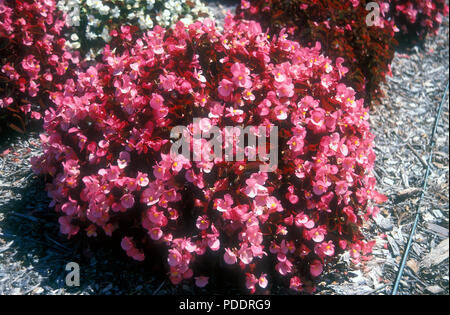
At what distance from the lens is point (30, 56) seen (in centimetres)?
312

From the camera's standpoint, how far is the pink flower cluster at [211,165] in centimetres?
223

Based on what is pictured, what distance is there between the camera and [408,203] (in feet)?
10.6

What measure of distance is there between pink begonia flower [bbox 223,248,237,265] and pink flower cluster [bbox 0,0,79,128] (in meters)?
2.05

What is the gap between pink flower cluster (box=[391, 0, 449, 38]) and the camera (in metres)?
4.84

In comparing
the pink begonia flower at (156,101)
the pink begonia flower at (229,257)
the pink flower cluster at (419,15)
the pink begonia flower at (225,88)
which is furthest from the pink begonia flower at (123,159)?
the pink flower cluster at (419,15)

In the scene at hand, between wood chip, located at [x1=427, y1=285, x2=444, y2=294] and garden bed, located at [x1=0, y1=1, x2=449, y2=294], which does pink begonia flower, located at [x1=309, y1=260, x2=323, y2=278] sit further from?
wood chip, located at [x1=427, y1=285, x2=444, y2=294]

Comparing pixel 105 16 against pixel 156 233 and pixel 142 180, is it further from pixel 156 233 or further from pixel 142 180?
pixel 156 233

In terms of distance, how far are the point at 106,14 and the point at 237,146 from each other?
1959 mm

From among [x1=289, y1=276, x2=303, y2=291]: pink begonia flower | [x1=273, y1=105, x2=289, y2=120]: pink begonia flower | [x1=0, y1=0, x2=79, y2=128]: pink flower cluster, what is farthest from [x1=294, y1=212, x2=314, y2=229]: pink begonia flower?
[x1=0, y1=0, x2=79, y2=128]: pink flower cluster

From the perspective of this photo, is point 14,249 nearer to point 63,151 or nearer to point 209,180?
point 63,151

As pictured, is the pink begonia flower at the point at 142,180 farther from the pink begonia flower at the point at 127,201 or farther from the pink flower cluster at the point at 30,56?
the pink flower cluster at the point at 30,56

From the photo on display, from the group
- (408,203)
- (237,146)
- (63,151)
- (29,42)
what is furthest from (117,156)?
(408,203)

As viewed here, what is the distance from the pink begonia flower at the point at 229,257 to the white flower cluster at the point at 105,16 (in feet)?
7.04

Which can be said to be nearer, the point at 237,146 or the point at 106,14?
the point at 237,146
